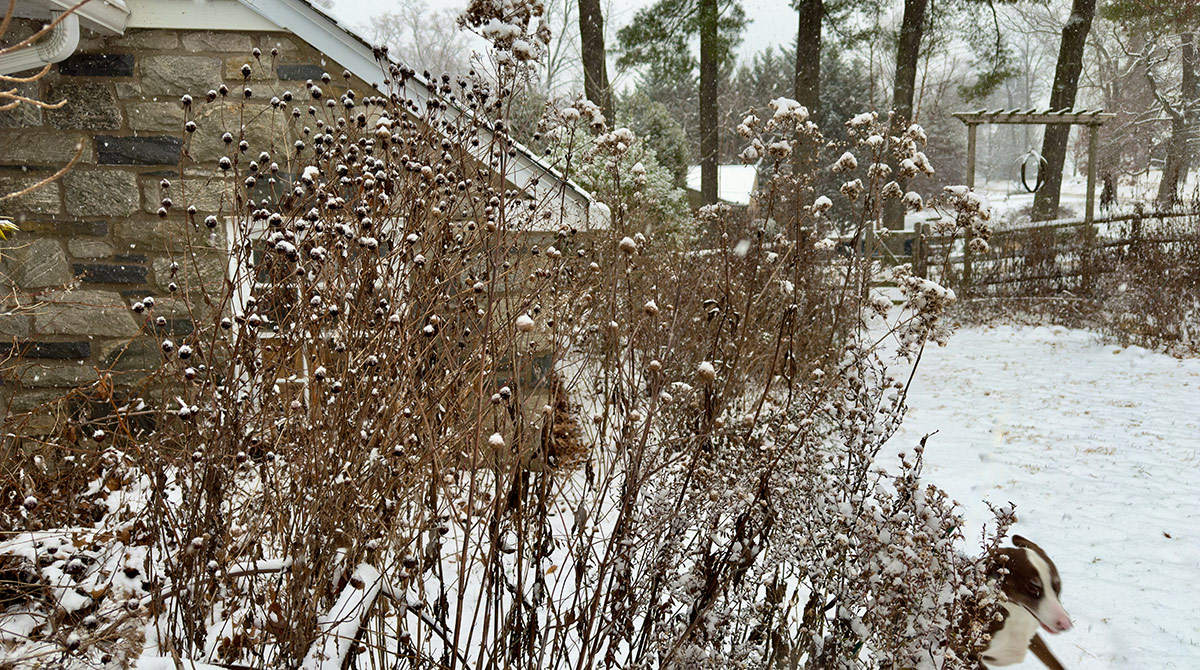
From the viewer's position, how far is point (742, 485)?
7.88 feet

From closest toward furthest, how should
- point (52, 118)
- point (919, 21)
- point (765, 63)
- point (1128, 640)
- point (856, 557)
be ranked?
point (856, 557), point (1128, 640), point (52, 118), point (919, 21), point (765, 63)

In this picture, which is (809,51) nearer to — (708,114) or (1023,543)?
(708,114)

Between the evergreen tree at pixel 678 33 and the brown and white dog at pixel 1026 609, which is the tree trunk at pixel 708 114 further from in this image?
the brown and white dog at pixel 1026 609

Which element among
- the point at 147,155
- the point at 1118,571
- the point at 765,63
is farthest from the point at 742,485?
the point at 765,63

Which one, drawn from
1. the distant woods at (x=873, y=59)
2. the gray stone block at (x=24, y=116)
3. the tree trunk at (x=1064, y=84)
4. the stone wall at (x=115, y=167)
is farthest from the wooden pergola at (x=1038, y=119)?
the gray stone block at (x=24, y=116)

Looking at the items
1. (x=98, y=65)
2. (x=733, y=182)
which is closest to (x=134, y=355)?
(x=98, y=65)

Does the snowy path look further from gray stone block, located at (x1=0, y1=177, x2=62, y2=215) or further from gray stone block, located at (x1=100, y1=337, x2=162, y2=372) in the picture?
gray stone block, located at (x1=0, y1=177, x2=62, y2=215)

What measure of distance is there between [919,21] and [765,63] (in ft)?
58.7

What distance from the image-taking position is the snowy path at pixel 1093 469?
10.1 feet

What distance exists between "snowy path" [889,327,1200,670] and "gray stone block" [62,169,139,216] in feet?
16.3

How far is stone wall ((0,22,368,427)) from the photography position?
3.97m

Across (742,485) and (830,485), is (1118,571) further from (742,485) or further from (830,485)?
(742,485)

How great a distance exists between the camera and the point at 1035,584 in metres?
3.41

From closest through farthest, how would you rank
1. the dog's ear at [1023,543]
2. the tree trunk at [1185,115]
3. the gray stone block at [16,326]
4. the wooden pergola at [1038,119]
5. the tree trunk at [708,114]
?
the dog's ear at [1023,543]
the gray stone block at [16,326]
the wooden pergola at [1038,119]
the tree trunk at [708,114]
the tree trunk at [1185,115]
